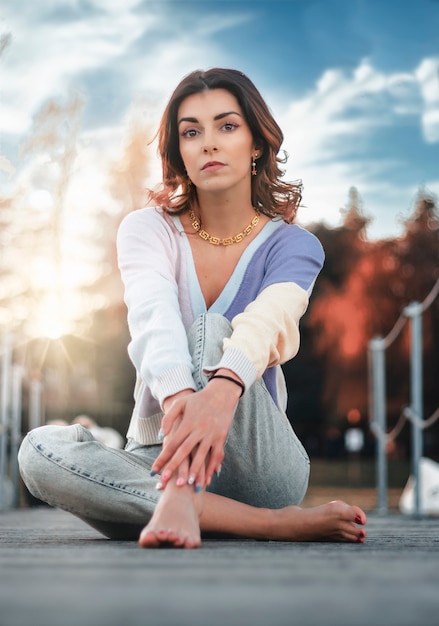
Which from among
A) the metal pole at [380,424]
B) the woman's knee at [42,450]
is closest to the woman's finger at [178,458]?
the woman's knee at [42,450]

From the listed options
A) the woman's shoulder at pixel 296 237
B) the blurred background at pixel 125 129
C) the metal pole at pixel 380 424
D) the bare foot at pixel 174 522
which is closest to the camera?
the bare foot at pixel 174 522

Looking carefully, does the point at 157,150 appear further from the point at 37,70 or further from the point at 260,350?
the point at 37,70

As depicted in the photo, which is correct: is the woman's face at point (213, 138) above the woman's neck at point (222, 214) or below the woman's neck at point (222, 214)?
above

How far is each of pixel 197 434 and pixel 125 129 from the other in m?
12.9

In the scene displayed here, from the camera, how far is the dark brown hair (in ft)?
6.25

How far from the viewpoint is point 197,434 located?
1.32 meters

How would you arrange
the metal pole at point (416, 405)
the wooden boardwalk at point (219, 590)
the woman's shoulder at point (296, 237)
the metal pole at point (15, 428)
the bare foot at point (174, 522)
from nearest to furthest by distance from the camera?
1. the wooden boardwalk at point (219, 590)
2. the bare foot at point (174, 522)
3. the woman's shoulder at point (296, 237)
4. the metal pole at point (416, 405)
5. the metal pole at point (15, 428)

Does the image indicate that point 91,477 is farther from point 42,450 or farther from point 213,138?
point 213,138

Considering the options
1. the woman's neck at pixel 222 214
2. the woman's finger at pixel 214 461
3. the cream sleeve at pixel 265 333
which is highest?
the woman's neck at pixel 222 214

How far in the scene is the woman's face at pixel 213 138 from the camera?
6.13ft

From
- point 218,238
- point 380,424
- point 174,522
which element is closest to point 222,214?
point 218,238

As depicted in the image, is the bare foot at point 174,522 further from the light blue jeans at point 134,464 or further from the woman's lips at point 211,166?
the woman's lips at point 211,166

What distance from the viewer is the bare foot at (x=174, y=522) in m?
1.17

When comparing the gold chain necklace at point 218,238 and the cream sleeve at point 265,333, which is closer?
the cream sleeve at point 265,333
